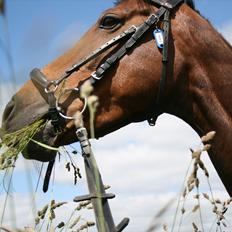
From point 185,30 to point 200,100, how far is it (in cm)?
67

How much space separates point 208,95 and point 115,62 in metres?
0.89

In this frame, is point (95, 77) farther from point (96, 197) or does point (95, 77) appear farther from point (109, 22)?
point (96, 197)

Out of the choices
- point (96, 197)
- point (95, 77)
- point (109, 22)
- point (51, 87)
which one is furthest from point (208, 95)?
point (96, 197)

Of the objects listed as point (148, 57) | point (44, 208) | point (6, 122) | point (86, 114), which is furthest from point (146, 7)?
point (44, 208)

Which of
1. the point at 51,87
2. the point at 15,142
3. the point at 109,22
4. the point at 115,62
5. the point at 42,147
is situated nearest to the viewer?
the point at 15,142

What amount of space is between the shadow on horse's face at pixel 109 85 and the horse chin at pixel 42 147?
0.02 metres

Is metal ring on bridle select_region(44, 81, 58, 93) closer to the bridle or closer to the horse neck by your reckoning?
the bridle

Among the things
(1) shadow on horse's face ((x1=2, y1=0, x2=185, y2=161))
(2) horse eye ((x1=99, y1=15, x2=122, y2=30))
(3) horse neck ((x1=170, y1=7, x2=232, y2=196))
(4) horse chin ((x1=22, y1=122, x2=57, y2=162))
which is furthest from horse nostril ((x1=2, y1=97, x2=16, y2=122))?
(3) horse neck ((x1=170, y1=7, x2=232, y2=196))

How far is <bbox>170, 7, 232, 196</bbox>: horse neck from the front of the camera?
13.9ft

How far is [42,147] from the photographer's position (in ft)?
13.0

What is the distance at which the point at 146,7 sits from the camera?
180 inches

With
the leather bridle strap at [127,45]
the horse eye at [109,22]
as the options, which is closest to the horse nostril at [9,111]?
the leather bridle strap at [127,45]

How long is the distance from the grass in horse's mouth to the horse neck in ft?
4.25

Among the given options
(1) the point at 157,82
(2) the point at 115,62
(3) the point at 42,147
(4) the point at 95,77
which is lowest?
(3) the point at 42,147
